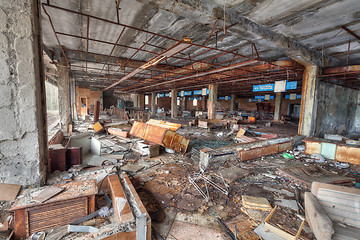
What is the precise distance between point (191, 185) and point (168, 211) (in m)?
1.16

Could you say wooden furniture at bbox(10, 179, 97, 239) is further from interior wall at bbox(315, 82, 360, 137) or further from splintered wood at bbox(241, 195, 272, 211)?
interior wall at bbox(315, 82, 360, 137)

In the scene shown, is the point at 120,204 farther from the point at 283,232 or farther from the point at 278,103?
the point at 278,103

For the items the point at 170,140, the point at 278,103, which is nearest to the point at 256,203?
the point at 170,140

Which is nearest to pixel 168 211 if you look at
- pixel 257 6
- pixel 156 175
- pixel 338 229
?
pixel 156 175

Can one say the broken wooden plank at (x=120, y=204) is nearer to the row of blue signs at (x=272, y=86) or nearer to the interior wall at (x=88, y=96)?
the row of blue signs at (x=272, y=86)

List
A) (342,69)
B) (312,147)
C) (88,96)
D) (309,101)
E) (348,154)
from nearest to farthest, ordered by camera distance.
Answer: (348,154), (312,147), (342,69), (309,101), (88,96)

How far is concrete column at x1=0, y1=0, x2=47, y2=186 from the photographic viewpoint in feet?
7.70

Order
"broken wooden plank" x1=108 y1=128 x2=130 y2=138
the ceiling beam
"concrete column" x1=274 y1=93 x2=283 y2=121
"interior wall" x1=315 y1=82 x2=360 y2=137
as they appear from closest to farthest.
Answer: the ceiling beam < "broken wooden plank" x1=108 y1=128 x2=130 y2=138 < "interior wall" x1=315 y1=82 x2=360 y2=137 < "concrete column" x1=274 y1=93 x2=283 y2=121

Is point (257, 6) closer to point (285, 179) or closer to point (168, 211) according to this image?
point (285, 179)

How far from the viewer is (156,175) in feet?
15.9

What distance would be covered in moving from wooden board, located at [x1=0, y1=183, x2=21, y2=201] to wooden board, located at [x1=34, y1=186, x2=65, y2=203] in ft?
1.27

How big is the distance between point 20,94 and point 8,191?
151 cm

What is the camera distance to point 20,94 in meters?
2.45

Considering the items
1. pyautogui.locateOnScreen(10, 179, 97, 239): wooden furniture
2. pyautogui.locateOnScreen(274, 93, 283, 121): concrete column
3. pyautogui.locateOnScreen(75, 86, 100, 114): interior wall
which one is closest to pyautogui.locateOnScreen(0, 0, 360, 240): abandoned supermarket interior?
pyautogui.locateOnScreen(10, 179, 97, 239): wooden furniture
